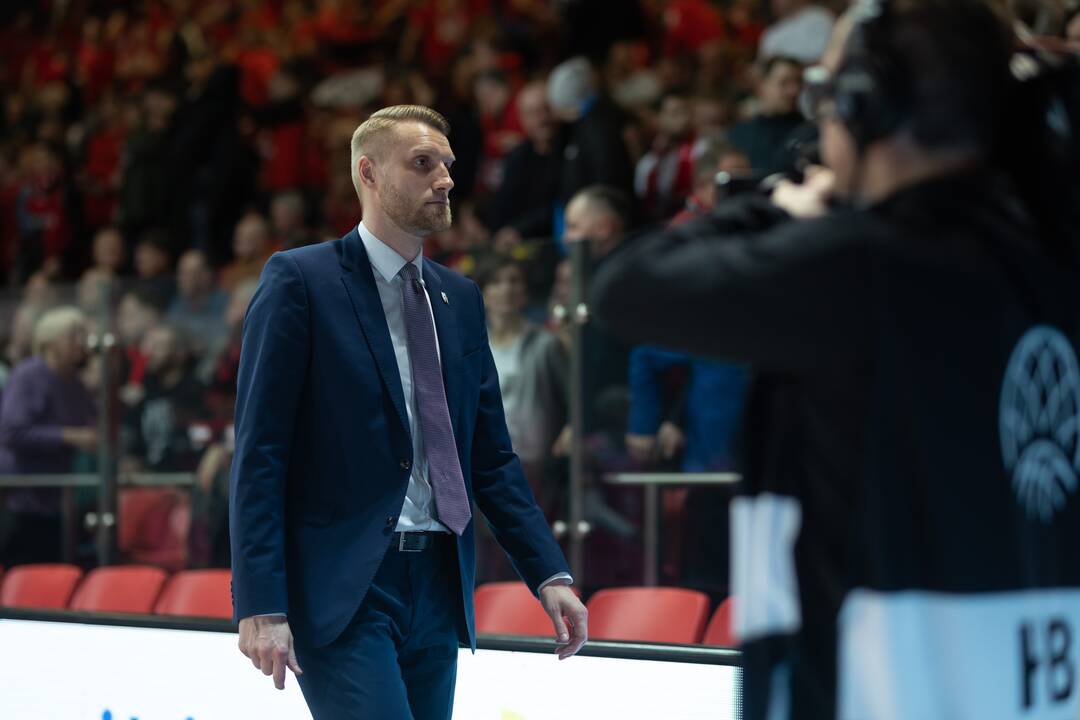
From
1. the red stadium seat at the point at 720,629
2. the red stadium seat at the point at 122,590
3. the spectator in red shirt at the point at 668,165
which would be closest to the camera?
the red stadium seat at the point at 720,629

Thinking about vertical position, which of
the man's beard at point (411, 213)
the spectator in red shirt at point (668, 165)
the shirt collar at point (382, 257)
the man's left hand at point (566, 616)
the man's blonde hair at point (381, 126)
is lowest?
the man's left hand at point (566, 616)

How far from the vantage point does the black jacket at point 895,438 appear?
169 cm

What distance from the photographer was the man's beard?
3197 millimetres

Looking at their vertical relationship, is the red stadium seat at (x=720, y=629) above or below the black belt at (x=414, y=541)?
below

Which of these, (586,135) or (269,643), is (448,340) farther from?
(586,135)

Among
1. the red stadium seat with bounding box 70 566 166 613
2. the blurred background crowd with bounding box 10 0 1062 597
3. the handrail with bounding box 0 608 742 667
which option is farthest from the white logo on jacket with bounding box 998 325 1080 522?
the red stadium seat with bounding box 70 566 166 613

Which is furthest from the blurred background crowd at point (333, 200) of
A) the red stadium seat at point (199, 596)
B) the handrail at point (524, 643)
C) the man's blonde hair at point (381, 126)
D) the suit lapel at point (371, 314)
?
the handrail at point (524, 643)

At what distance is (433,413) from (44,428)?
15.5 ft

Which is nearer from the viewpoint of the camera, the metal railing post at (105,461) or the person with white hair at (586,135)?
the metal railing post at (105,461)

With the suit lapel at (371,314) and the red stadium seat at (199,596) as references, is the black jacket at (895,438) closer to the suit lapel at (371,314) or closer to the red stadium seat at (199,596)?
the suit lapel at (371,314)

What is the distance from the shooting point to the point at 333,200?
10.3 meters

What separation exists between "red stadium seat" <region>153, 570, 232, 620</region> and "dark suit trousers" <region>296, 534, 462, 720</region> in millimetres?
2734

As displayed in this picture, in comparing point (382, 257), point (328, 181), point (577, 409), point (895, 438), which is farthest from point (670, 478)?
point (328, 181)

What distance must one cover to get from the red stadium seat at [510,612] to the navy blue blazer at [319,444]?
191cm
